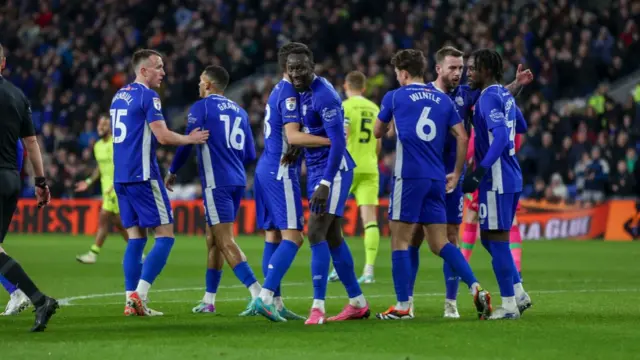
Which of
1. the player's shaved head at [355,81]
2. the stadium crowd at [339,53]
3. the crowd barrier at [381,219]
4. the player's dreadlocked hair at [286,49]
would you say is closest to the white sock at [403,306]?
the player's dreadlocked hair at [286,49]

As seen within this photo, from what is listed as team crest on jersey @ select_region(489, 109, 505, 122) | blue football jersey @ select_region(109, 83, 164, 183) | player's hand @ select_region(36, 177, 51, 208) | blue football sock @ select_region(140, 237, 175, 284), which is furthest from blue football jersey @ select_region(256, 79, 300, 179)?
player's hand @ select_region(36, 177, 51, 208)

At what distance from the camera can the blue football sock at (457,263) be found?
951 cm

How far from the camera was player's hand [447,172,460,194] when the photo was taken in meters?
9.65

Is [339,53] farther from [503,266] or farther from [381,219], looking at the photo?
[503,266]

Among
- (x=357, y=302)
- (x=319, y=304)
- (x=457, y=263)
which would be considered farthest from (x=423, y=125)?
(x=319, y=304)

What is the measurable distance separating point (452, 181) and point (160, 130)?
2.60 m

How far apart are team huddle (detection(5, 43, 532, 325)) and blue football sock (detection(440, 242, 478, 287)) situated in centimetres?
1

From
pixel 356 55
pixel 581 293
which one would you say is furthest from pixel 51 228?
pixel 581 293

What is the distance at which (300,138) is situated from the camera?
923 centimetres

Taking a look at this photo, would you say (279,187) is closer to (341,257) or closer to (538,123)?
(341,257)

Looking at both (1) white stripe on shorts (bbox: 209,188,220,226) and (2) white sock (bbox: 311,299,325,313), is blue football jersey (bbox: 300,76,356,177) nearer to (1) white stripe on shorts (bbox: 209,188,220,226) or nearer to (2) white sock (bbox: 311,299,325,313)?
(2) white sock (bbox: 311,299,325,313)

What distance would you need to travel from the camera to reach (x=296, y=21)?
32.2 meters

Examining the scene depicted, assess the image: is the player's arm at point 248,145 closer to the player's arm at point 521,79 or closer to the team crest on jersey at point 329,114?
the team crest on jersey at point 329,114

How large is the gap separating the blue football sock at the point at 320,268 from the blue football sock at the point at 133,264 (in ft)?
6.64
